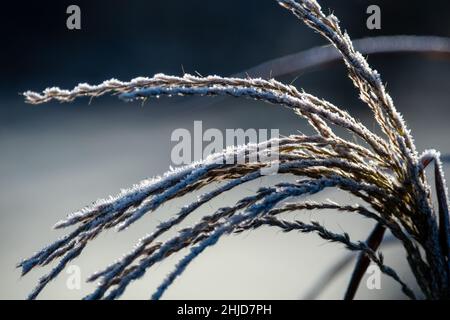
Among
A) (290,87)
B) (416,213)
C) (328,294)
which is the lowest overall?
(328,294)

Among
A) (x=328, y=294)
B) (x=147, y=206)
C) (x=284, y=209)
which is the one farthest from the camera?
(x=328, y=294)

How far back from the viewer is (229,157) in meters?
0.48

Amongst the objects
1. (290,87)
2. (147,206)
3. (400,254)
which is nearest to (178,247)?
(147,206)

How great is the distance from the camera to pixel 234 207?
0.47 m

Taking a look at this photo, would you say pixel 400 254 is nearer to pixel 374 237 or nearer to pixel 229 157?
pixel 374 237

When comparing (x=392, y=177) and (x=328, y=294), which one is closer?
(x=392, y=177)

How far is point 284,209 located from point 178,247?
0.12 meters

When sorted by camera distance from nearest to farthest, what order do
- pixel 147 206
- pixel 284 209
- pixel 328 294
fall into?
pixel 147 206 < pixel 284 209 < pixel 328 294
